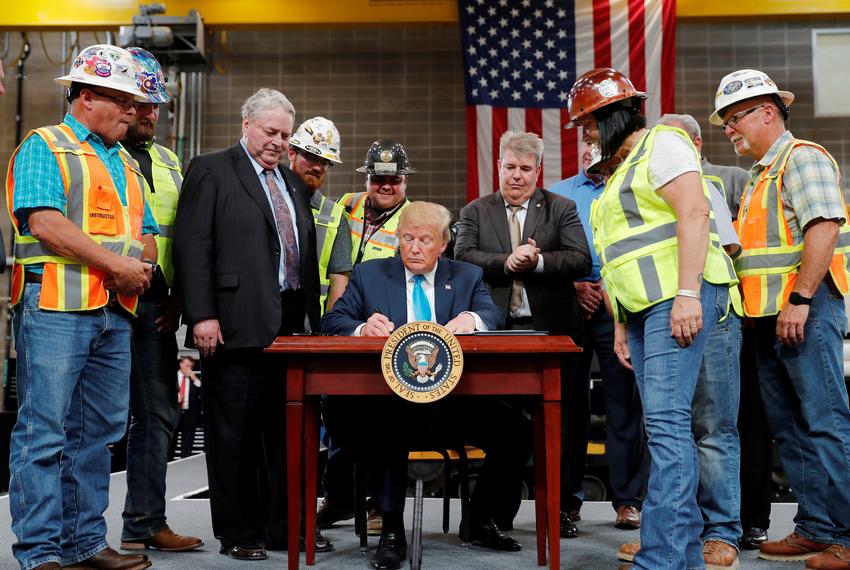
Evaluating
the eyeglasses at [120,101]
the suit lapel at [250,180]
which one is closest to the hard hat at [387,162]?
the suit lapel at [250,180]

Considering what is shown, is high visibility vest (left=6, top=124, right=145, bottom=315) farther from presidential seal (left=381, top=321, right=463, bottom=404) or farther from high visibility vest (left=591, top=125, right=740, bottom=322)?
high visibility vest (left=591, top=125, right=740, bottom=322)

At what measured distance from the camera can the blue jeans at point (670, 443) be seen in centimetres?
250

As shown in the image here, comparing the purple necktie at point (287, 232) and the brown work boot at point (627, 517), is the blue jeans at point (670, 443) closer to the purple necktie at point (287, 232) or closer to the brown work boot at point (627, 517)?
the brown work boot at point (627, 517)

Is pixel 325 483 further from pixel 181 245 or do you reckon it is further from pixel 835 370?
pixel 835 370

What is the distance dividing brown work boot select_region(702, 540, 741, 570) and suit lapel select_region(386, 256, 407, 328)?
1.21 metres

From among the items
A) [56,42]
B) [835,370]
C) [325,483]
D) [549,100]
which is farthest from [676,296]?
[56,42]

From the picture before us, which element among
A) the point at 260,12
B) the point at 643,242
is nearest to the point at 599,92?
the point at 643,242

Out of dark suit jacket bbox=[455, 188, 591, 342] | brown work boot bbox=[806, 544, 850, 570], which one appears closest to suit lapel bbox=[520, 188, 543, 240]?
dark suit jacket bbox=[455, 188, 591, 342]

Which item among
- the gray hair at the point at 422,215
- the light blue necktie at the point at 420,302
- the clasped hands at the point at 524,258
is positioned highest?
the gray hair at the point at 422,215

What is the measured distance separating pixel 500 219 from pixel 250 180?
3.85 feet

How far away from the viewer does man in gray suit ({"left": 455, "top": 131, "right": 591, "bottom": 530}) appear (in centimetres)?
383

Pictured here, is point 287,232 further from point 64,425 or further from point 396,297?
point 64,425

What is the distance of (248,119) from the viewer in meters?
3.41

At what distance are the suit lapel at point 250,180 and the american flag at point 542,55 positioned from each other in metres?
4.70
